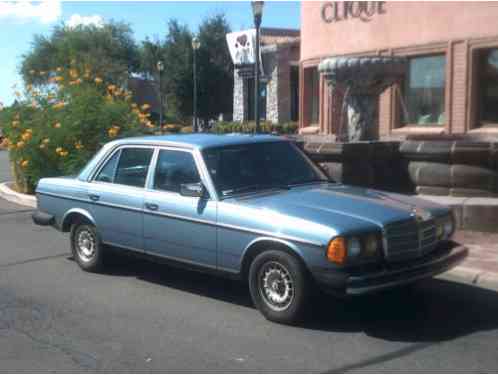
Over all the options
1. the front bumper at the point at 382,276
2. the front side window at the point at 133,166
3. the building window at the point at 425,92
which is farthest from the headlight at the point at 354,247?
the building window at the point at 425,92

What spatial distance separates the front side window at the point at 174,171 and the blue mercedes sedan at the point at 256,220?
1 centimetres

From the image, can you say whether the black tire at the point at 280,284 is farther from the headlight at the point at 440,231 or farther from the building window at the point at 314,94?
the building window at the point at 314,94

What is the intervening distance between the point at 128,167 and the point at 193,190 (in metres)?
1.42

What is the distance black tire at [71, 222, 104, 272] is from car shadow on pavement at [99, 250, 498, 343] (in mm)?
530

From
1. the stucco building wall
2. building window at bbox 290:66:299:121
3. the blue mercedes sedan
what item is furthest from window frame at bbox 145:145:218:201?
building window at bbox 290:66:299:121

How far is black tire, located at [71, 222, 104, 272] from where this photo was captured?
7898mm

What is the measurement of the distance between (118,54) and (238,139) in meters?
50.1

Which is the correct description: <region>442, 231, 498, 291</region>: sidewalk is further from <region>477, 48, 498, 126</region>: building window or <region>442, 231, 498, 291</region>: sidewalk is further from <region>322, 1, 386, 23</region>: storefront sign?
<region>322, 1, 386, 23</region>: storefront sign

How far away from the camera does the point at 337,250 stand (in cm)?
554

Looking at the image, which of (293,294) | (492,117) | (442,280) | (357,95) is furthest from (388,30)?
(293,294)

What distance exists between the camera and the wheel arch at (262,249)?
18.9 feet

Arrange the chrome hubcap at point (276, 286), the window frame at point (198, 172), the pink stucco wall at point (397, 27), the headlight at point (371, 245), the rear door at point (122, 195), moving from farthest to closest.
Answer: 1. the pink stucco wall at point (397, 27)
2. the rear door at point (122, 195)
3. the window frame at point (198, 172)
4. the chrome hubcap at point (276, 286)
5. the headlight at point (371, 245)

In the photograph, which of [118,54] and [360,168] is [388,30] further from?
[118,54]

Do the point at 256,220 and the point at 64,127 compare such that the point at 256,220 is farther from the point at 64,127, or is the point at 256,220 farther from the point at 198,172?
the point at 64,127
